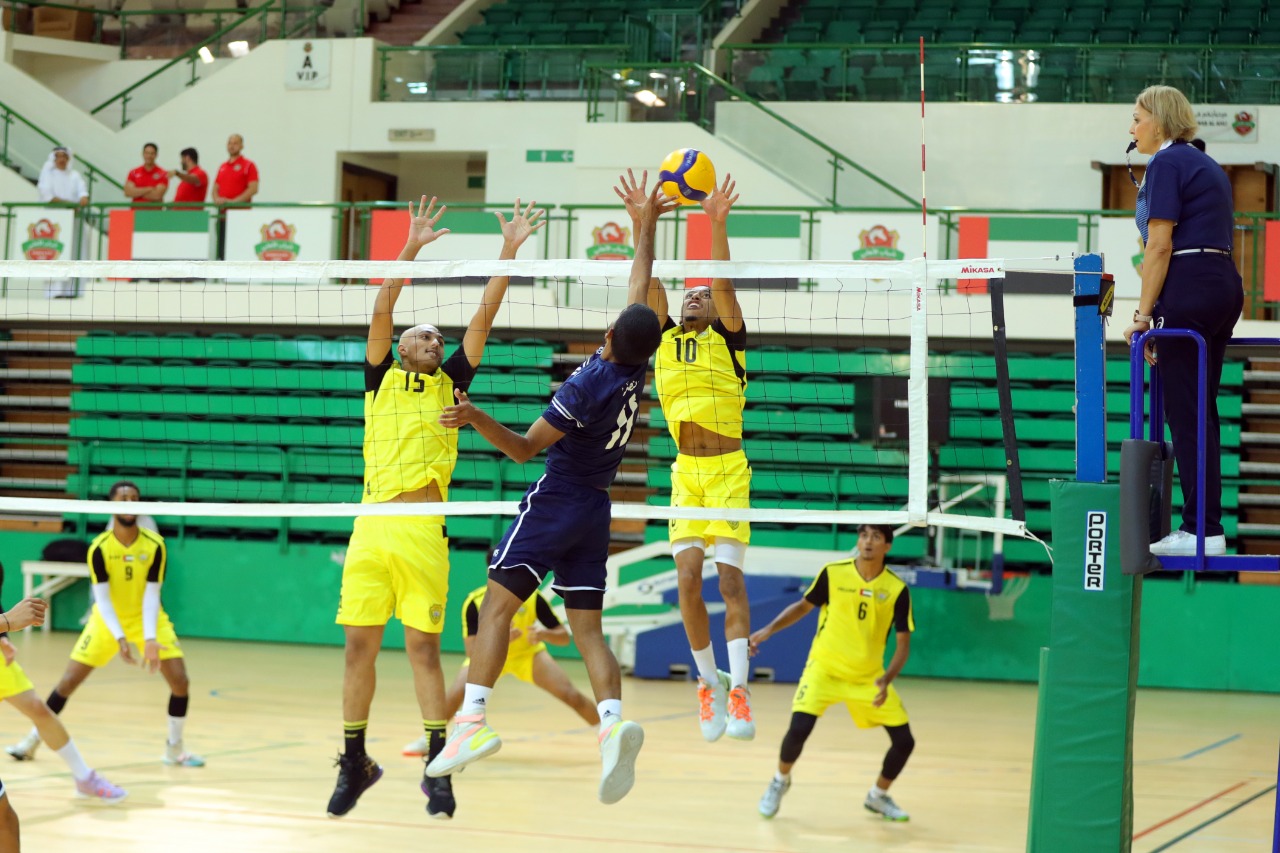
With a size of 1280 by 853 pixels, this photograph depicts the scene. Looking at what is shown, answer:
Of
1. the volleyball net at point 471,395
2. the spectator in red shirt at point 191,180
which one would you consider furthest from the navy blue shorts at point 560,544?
the spectator in red shirt at point 191,180

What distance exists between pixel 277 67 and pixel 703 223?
8407mm

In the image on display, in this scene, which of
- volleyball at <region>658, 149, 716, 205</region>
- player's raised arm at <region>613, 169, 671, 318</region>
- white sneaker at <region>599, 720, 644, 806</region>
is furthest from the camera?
volleyball at <region>658, 149, 716, 205</region>

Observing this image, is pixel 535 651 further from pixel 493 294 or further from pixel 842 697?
pixel 493 294

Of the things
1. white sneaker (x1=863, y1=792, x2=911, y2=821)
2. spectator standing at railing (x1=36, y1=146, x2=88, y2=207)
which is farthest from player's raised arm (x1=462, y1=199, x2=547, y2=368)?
spectator standing at railing (x1=36, y1=146, x2=88, y2=207)

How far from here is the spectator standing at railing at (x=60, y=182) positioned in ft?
60.4

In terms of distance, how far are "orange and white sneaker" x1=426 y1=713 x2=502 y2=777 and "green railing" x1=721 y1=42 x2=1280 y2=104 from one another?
12989 mm

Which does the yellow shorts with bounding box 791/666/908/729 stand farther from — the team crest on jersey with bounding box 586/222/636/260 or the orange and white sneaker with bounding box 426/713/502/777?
the team crest on jersey with bounding box 586/222/636/260

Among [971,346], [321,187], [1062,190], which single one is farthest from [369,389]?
[321,187]

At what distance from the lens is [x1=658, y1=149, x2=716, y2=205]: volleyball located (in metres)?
6.70

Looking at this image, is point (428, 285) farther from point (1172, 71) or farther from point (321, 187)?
point (1172, 71)

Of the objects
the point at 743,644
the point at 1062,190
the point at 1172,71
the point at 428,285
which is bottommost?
the point at 743,644

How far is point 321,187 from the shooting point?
20.3m

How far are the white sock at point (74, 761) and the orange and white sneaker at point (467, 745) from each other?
3.70 m

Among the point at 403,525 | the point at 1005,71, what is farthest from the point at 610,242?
the point at 403,525
